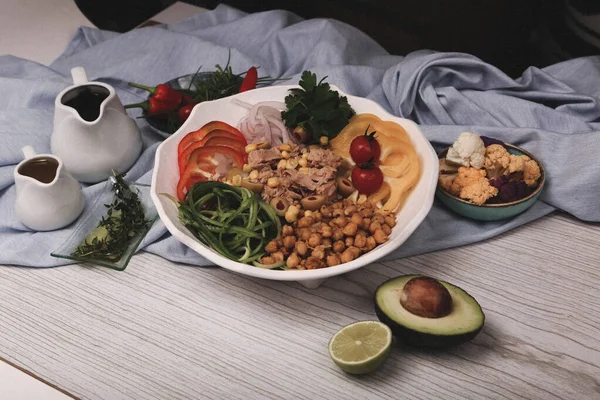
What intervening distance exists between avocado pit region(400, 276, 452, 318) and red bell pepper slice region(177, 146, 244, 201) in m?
0.69

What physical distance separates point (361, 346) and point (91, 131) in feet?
3.45

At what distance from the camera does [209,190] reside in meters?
1.67

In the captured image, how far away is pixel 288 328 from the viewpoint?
1561 millimetres

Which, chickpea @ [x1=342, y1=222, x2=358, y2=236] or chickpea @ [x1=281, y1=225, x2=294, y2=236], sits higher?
chickpea @ [x1=342, y1=222, x2=358, y2=236]

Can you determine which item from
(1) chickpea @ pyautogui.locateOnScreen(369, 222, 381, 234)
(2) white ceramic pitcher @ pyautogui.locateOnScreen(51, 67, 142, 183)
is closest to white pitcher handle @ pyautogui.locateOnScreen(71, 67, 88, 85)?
(2) white ceramic pitcher @ pyautogui.locateOnScreen(51, 67, 142, 183)

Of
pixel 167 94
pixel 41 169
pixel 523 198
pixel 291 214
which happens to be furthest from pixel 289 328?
pixel 167 94

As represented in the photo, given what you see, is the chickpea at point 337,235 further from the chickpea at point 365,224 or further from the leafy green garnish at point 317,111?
the leafy green garnish at point 317,111

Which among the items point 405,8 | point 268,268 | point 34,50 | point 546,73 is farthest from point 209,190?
point 405,8

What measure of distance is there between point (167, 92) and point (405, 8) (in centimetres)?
153

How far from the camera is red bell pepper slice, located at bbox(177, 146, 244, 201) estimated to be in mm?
1716

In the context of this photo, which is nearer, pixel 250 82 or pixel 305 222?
pixel 305 222

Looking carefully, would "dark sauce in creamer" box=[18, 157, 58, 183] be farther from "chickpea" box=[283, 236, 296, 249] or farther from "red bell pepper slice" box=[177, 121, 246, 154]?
"chickpea" box=[283, 236, 296, 249]

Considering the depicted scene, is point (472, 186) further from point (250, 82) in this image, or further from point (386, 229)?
point (250, 82)

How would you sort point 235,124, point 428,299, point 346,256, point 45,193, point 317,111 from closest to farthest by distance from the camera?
1. point 428,299
2. point 346,256
3. point 45,193
4. point 317,111
5. point 235,124
